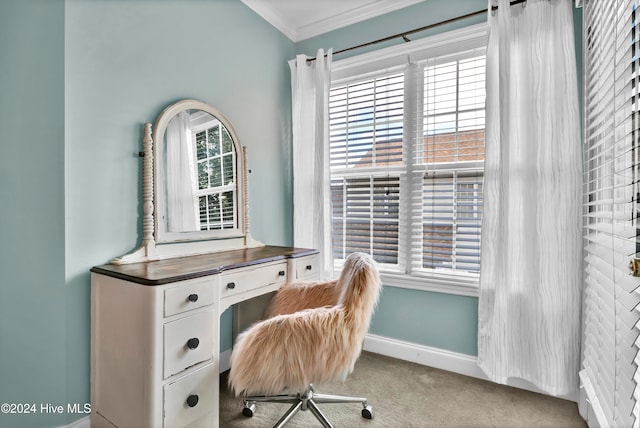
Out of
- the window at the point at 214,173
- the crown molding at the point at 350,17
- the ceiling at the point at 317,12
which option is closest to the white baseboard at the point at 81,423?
the window at the point at 214,173

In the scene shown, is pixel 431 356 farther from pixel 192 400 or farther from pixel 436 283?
pixel 192 400

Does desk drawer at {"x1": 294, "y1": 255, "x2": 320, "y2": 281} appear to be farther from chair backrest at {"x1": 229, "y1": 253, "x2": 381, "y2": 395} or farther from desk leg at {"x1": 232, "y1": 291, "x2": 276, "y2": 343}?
chair backrest at {"x1": 229, "y1": 253, "x2": 381, "y2": 395}

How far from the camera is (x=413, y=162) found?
2348 mm

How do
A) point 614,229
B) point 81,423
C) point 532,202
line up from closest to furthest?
point 614,229, point 81,423, point 532,202

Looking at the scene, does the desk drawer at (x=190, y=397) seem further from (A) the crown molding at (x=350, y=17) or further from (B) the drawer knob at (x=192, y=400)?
(A) the crown molding at (x=350, y=17)

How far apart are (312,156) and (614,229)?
6.26ft

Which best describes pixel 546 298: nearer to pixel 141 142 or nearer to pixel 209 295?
pixel 209 295

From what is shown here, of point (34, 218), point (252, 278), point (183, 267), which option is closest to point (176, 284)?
point (183, 267)

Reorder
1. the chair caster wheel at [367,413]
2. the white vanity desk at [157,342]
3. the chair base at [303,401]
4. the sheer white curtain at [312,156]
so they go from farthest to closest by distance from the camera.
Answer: the sheer white curtain at [312,156] → the chair caster wheel at [367,413] → the chair base at [303,401] → the white vanity desk at [157,342]

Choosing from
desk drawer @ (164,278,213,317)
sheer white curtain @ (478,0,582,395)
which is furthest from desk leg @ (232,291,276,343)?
sheer white curtain @ (478,0,582,395)

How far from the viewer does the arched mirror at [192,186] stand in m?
1.74

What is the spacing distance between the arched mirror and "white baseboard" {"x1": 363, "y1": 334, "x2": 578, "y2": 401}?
1.21 meters

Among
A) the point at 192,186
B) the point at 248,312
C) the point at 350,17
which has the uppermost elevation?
the point at 350,17

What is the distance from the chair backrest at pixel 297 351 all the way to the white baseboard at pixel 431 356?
112 centimetres
